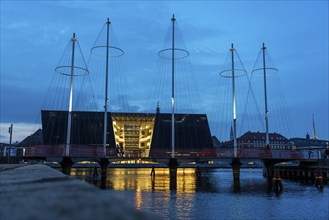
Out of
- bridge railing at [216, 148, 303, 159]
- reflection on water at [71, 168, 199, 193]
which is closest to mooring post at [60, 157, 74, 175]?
reflection on water at [71, 168, 199, 193]

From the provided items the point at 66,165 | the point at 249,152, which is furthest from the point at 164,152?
the point at 66,165

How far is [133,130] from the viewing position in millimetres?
134625

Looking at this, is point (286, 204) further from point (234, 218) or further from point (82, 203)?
point (82, 203)

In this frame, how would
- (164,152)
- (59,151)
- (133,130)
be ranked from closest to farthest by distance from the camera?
(59,151)
(164,152)
(133,130)

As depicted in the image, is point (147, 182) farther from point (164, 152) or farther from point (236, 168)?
point (236, 168)

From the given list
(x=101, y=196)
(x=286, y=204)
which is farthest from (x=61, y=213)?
(x=286, y=204)

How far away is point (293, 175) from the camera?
62875 millimetres

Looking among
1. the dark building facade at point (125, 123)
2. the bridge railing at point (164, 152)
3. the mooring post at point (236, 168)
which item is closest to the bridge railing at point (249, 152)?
the bridge railing at point (164, 152)

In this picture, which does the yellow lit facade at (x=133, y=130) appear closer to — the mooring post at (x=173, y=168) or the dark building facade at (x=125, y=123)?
the dark building facade at (x=125, y=123)

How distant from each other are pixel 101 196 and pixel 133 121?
121 meters

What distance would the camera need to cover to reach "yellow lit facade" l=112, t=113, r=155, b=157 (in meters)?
121

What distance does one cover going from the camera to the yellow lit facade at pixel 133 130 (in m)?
121

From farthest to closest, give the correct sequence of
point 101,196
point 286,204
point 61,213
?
1. point 286,204
2. point 101,196
3. point 61,213

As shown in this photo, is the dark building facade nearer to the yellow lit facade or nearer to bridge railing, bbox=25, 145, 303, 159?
the yellow lit facade
